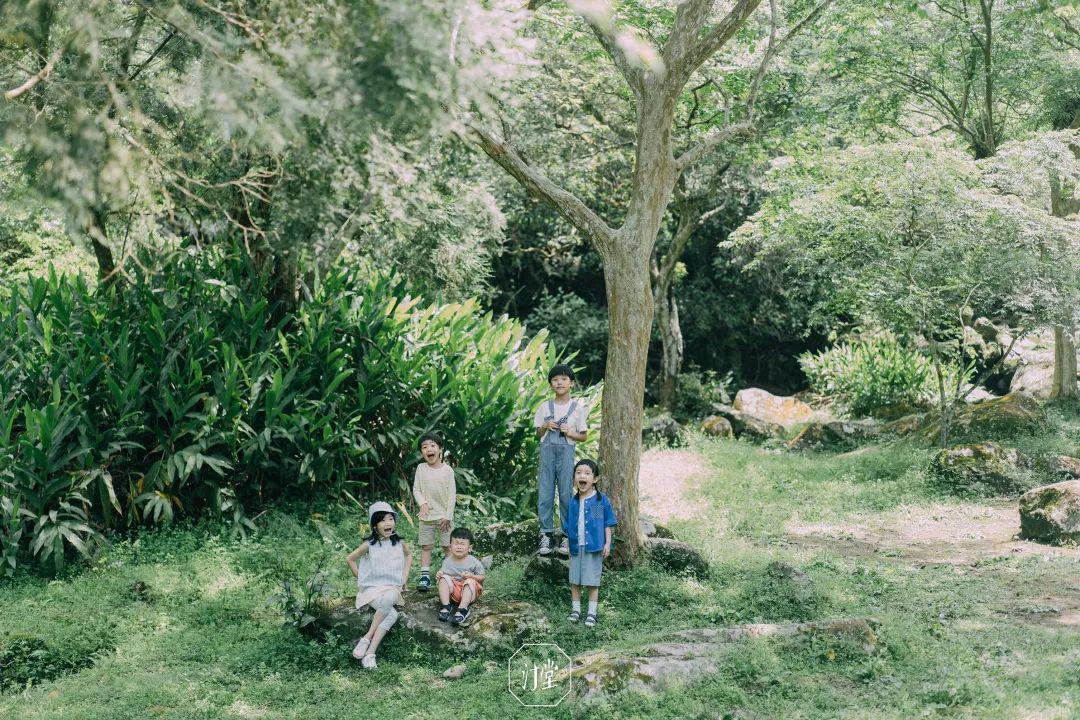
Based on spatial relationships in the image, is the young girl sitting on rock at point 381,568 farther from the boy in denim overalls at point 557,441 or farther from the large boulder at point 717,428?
the large boulder at point 717,428

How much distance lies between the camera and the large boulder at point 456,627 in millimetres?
5535

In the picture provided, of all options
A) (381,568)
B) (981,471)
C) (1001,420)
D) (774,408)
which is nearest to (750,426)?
(774,408)

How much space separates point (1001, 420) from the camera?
12.6 meters

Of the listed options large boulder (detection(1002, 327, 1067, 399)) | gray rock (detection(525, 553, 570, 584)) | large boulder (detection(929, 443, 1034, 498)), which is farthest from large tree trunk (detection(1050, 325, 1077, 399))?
gray rock (detection(525, 553, 570, 584))

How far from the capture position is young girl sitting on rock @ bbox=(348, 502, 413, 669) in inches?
217

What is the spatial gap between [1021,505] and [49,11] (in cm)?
813

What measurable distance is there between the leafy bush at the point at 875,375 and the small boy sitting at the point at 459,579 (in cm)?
1195

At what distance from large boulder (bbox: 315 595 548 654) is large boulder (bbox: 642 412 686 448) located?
26.4 ft

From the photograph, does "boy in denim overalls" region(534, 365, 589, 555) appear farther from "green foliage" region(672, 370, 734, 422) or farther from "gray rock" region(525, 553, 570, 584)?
"green foliage" region(672, 370, 734, 422)

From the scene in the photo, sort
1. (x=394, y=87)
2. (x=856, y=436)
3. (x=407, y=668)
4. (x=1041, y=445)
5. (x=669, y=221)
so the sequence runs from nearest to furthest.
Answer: (x=394, y=87) → (x=407, y=668) → (x=1041, y=445) → (x=856, y=436) → (x=669, y=221)

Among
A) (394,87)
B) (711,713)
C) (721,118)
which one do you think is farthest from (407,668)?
(721,118)

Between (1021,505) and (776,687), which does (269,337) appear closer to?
(776,687)

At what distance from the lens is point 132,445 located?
753 centimetres

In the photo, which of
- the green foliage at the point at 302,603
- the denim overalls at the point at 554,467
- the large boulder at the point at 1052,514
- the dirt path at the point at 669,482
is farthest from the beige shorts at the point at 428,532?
the large boulder at the point at 1052,514
